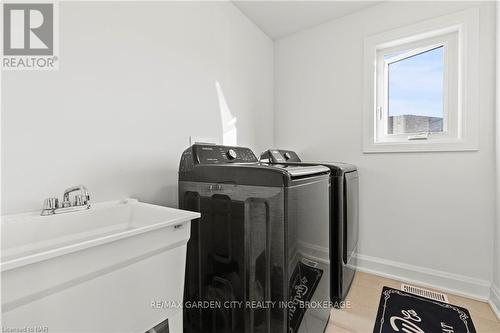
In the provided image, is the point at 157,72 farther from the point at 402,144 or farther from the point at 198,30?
the point at 402,144

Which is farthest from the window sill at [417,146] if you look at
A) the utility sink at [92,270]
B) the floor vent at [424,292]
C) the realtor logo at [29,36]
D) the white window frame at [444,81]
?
the realtor logo at [29,36]

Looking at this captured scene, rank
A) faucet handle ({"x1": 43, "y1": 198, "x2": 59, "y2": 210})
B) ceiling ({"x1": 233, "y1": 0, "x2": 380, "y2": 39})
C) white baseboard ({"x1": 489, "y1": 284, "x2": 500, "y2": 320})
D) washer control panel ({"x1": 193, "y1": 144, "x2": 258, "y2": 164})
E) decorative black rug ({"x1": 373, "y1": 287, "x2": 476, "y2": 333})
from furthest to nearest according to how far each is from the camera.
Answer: ceiling ({"x1": 233, "y1": 0, "x2": 380, "y2": 39}) → white baseboard ({"x1": 489, "y1": 284, "x2": 500, "y2": 320}) → decorative black rug ({"x1": 373, "y1": 287, "x2": 476, "y2": 333}) → washer control panel ({"x1": 193, "y1": 144, "x2": 258, "y2": 164}) → faucet handle ({"x1": 43, "y1": 198, "x2": 59, "y2": 210})

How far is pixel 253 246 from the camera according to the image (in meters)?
1.01

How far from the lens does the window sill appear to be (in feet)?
5.62

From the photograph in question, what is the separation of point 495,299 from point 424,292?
0.38m

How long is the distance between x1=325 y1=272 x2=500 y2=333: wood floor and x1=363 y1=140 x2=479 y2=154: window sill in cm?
107

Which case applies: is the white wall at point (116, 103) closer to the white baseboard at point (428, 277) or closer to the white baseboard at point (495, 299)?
the white baseboard at point (428, 277)

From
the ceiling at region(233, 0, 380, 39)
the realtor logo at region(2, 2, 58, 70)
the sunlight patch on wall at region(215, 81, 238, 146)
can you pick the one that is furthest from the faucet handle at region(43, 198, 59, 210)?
the ceiling at region(233, 0, 380, 39)

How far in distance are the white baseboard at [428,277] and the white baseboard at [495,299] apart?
4 cm

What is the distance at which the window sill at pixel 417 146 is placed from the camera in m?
1.71

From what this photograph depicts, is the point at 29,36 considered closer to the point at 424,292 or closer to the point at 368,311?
the point at 368,311

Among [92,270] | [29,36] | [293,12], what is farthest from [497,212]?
[29,36]

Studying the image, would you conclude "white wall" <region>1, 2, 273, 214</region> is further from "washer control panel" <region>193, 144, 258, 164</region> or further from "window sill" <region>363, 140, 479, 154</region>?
"window sill" <region>363, 140, 479, 154</region>

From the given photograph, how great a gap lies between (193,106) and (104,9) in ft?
2.24
